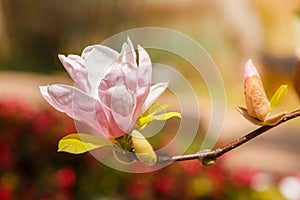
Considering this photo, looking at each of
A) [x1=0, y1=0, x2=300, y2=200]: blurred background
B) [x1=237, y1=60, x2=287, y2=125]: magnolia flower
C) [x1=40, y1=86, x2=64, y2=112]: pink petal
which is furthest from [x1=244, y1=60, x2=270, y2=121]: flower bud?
[x1=0, y1=0, x2=300, y2=200]: blurred background

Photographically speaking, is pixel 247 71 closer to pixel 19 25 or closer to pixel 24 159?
pixel 24 159

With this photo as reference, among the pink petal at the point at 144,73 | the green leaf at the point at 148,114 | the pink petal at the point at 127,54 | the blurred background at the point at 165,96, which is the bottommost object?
the blurred background at the point at 165,96

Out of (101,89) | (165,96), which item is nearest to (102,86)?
(101,89)

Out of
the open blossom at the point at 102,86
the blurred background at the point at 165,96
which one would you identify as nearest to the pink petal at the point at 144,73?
the open blossom at the point at 102,86

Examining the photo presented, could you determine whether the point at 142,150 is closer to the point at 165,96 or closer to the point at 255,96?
the point at 255,96

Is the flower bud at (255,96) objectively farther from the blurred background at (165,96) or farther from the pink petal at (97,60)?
the blurred background at (165,96)

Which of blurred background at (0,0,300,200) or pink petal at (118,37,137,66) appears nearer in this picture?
pink petal at (118,37,137,66)

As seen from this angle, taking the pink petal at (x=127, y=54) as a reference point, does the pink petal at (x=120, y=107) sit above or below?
below

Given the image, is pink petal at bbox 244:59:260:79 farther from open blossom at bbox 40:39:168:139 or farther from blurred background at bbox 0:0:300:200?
blurred background at bbox 0:0:300:200
